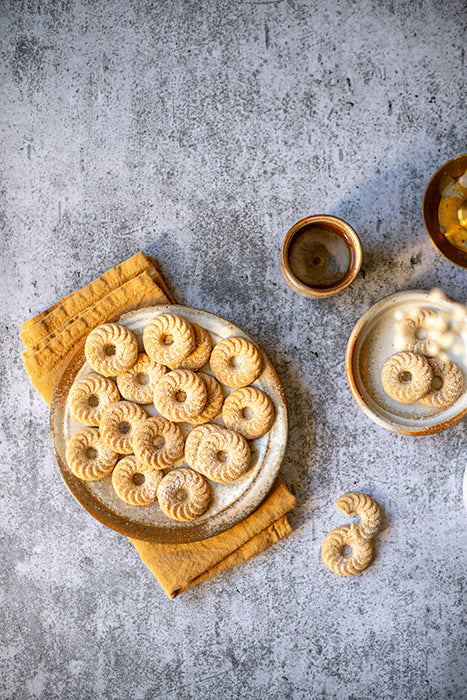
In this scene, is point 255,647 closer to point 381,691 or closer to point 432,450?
point 381,691

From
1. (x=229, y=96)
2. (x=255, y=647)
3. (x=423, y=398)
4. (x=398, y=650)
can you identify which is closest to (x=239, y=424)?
(x=423, y=398)

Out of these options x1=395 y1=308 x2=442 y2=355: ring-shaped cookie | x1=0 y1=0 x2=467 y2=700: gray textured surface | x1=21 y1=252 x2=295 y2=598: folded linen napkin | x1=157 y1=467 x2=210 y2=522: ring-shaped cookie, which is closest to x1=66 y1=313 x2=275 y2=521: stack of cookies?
x1=157 y1=467 x2=210 y2=522: ring-shaped cookie

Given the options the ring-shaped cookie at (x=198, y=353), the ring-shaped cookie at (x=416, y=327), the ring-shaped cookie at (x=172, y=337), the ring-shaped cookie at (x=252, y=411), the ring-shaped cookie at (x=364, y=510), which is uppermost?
the ring-shaped cookie at (x=172, y=337)

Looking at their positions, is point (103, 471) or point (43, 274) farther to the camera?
point (43, 274)

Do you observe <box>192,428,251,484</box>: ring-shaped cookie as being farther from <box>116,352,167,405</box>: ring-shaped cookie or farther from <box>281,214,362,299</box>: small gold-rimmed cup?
<box>281,214,362,299</box>: small gold-rimmed cup

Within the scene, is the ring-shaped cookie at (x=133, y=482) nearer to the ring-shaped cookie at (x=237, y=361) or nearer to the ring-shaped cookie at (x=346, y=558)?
the ring-shaped cookie at (x=237, y=361)

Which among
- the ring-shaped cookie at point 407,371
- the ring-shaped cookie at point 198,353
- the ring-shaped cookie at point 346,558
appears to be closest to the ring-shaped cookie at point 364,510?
the ring-shaped cookie at point 346,558
